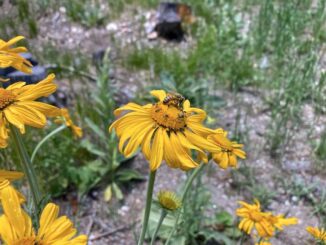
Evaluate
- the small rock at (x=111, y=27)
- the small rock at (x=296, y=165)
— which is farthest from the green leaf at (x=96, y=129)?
the small rock at (x=111, y=27)

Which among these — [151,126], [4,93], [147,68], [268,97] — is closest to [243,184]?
[268,97]

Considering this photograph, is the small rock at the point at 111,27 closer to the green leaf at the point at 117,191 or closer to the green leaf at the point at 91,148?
the green leaf at the point at 91,148

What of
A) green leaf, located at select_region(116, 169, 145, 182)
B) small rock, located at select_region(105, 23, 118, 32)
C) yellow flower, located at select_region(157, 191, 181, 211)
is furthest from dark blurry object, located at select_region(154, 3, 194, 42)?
yellow flower, located at select_region(157, 191, 181, 211)

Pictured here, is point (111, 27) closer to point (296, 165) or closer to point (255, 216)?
point (296, 165)

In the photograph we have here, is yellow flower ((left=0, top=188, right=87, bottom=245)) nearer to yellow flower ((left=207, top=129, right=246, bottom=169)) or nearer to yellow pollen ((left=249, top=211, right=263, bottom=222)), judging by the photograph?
yellow flower ((left=207, top=129, right=246, bottom=169))

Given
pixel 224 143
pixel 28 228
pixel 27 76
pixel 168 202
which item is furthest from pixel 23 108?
pixel 27 76
